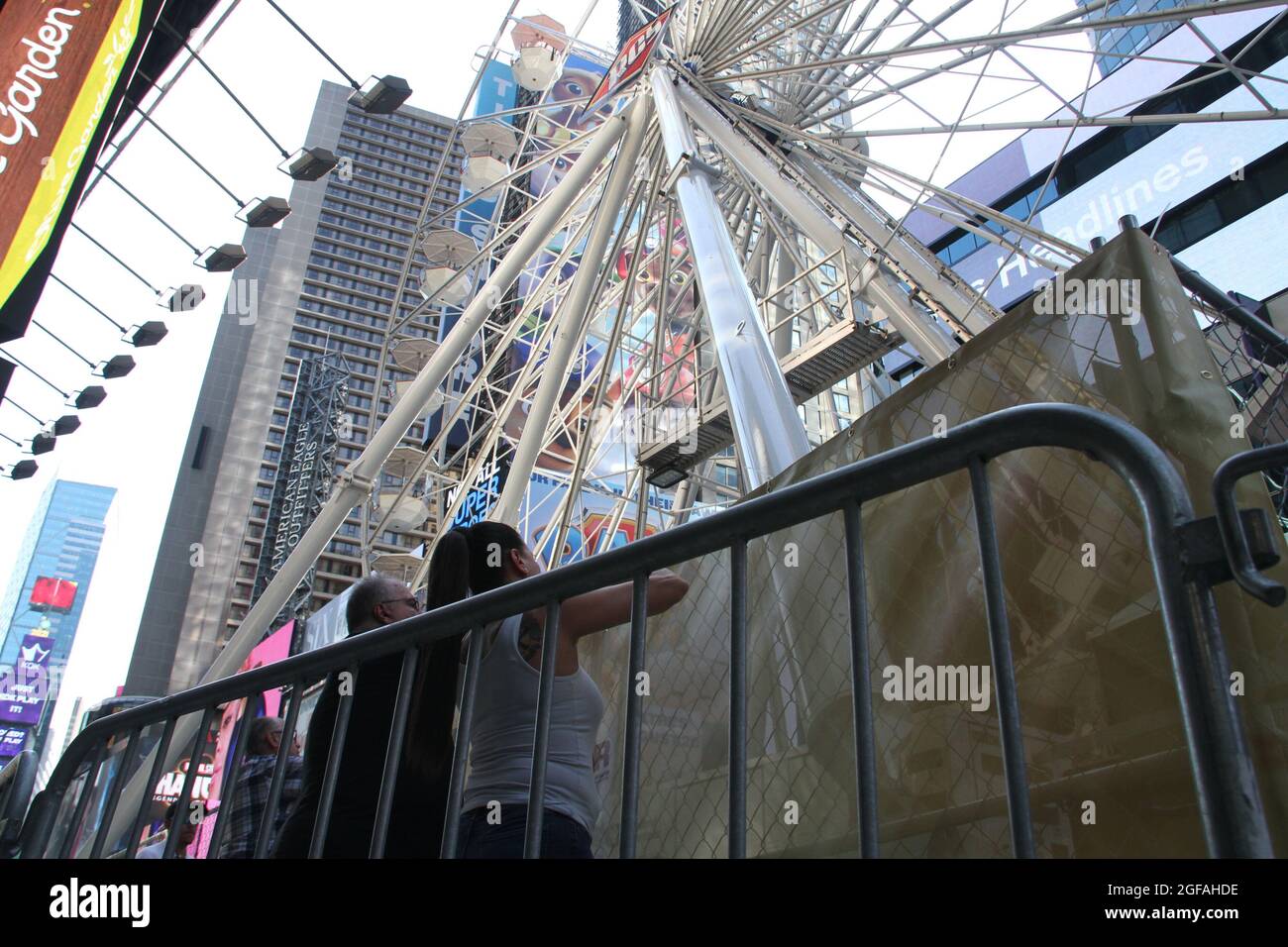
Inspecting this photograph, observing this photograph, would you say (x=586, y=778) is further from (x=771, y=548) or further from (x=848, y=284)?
(x=848, y=284)

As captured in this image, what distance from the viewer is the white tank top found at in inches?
87.0

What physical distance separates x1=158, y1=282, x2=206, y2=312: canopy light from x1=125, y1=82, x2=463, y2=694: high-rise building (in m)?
54.4

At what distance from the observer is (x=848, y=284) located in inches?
362

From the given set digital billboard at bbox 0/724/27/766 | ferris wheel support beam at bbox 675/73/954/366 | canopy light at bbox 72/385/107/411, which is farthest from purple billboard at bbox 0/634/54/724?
ferris wheel support beam at bbox 675/73/954/366

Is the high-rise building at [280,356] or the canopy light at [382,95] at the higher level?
the high-rise building at [280,356]

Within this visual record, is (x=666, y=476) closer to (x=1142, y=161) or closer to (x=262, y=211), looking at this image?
(x=262, y=211)

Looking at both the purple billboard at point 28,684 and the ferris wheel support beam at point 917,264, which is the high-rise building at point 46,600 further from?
the ferris wheel support beam at point 917,264

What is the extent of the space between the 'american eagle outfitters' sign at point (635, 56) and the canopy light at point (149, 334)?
25.5 feet

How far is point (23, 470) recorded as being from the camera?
59.6ft

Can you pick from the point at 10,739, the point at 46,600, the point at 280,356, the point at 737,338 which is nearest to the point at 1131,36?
the point at 737,338

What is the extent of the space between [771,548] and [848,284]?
7091 mm

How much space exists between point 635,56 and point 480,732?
1063 centimetres

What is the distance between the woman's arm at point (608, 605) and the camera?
7.23 feet

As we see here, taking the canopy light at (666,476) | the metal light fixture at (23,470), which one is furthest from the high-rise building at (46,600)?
the canopy light at (666,476)
